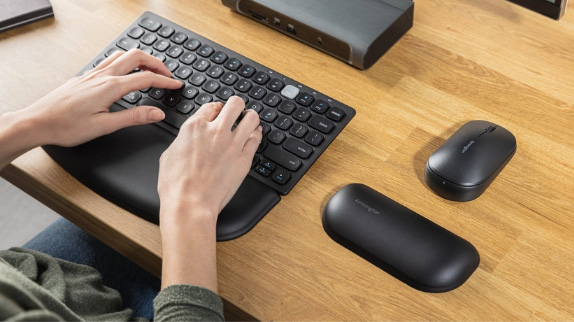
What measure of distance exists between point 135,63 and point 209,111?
Result: 0.48 ft

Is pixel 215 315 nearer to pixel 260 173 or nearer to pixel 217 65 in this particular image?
pixel 260 173

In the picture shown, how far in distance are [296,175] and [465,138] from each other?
217 millimetres

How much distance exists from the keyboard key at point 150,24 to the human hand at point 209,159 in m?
0.21

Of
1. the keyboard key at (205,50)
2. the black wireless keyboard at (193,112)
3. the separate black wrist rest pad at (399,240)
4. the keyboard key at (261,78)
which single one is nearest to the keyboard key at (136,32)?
the black wireless keyboard at (193,112)

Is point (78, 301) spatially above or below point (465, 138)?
below

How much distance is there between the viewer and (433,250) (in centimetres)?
74

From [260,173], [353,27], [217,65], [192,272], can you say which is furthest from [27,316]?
[353,27]

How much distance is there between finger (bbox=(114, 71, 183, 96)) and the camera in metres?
0.89

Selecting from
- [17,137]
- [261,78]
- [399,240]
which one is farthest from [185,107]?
[399,240]

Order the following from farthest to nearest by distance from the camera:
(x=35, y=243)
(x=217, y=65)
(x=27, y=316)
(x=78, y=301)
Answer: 1. (x=35, y=243)
2. (x=217, y=65)
3. (x=78, y=301)
4. (x=27, y=316)

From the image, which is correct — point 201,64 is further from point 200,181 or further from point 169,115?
point 200,181

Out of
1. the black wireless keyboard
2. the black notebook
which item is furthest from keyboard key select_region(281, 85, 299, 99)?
the black notebook

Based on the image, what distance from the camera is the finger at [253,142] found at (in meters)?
0.84

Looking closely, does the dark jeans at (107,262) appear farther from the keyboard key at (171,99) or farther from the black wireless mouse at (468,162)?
the black wireless mouse at (468,162)
